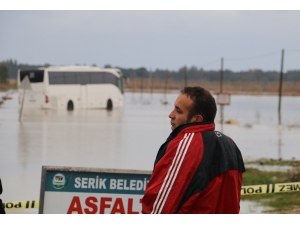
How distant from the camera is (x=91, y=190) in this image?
4598 mm

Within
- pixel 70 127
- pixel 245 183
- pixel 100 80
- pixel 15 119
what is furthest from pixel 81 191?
Result: pixel 100 80

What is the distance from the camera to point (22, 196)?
895cm

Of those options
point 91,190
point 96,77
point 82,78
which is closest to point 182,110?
point 91,190

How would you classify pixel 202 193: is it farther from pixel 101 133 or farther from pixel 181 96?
pixel 101 133

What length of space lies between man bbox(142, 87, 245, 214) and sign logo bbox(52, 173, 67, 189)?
75.2 inches

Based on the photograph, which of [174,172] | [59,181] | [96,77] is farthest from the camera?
[96,77]

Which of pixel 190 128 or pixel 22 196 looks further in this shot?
pixel 22 196

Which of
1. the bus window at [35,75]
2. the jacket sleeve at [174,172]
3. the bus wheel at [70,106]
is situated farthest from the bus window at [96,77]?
the jacket sleeve at [174,172]

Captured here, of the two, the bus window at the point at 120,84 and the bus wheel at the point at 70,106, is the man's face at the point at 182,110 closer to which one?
the bus wheel at the point at 70,106

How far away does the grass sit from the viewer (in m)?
7.88

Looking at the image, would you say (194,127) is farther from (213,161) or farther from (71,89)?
(71,89)

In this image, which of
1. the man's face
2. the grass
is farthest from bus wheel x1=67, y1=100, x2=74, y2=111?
the man's face

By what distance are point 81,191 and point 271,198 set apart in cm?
433

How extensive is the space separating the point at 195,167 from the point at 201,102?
29cm
